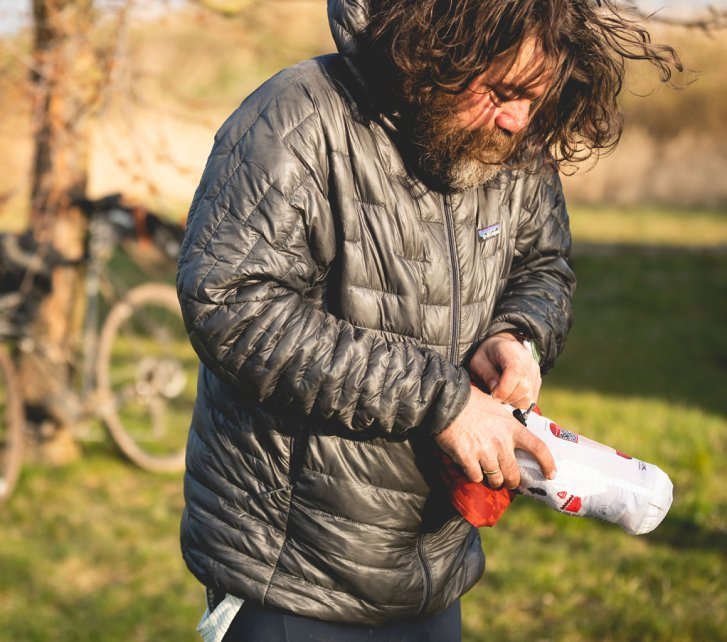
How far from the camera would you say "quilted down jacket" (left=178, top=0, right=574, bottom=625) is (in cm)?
156

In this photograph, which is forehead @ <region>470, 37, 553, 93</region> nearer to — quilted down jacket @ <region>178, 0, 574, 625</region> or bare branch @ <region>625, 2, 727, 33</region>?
quilted down jacket @ <region>178, 0, 574, 625</region>

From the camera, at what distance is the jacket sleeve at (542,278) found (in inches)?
75.3

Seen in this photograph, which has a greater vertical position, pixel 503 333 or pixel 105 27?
pixel 503 333

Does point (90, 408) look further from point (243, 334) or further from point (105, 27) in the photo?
point (243, 334)

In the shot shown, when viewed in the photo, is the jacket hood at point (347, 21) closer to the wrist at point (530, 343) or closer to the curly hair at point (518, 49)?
the curly hair at point (518, 49)

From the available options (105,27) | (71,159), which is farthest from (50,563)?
(105,27)

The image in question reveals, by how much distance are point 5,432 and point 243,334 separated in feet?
12.5

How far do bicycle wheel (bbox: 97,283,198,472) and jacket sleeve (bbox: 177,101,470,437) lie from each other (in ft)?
11.8

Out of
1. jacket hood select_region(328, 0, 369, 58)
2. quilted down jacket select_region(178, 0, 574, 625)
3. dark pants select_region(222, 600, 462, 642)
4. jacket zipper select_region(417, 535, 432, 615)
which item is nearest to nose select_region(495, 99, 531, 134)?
quilted down jacket select_region(178, 0, 574, 625)

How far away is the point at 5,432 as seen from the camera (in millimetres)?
4922

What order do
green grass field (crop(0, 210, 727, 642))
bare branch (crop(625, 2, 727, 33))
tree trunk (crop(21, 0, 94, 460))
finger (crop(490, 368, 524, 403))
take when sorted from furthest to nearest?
tree trunk (crop(21, 0, 94, 460)) → green grass field (crop(0, 210, 727, 642)) → bare branch (crop(625, 2, 727, 33)) → finger (crop(490, 368, 524, 403))

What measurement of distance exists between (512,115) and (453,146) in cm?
12

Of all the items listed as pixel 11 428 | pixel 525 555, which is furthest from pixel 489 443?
pixel 11 428

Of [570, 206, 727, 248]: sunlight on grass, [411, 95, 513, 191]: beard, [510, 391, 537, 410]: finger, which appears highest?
Result: [411, 95, 513, 191]: beard
